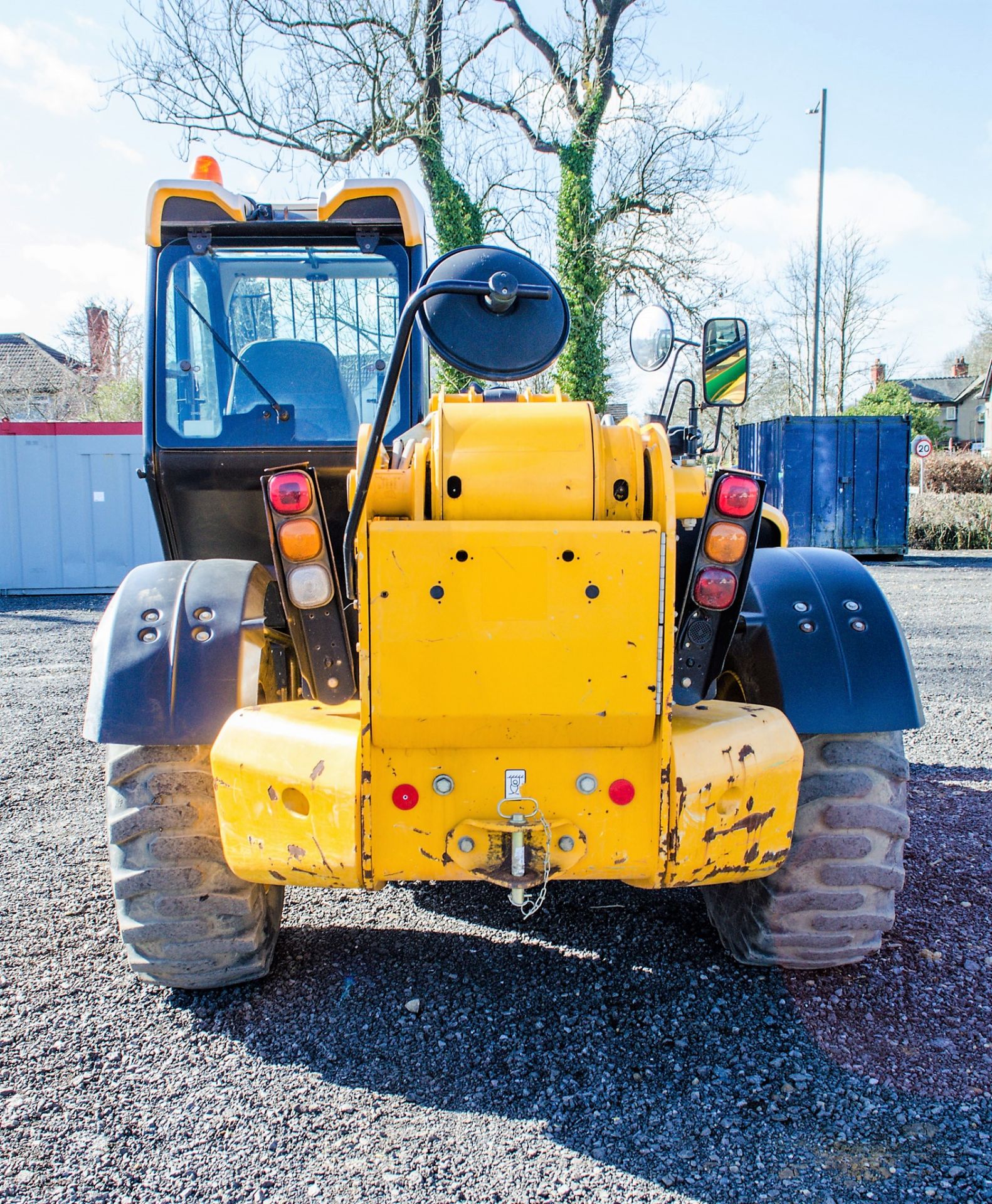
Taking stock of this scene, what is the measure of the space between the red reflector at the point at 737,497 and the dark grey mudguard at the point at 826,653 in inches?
12.9

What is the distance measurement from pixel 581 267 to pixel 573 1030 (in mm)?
18773

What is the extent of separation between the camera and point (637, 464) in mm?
2297

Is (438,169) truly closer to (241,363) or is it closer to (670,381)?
(241,363)

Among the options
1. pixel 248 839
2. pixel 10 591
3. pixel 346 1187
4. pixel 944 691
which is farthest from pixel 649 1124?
pixel 10 591

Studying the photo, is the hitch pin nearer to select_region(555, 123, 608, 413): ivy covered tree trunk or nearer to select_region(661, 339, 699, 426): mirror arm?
select_region(661, 339, 699, 426): mirror arm

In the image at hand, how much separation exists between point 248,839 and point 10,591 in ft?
45.2

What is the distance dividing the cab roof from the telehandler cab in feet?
4.15

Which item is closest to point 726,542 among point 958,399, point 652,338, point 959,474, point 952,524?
point 652,338

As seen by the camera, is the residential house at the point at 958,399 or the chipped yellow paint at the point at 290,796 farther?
the residential house at the point at 958,399

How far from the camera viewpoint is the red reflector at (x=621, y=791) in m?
2.29

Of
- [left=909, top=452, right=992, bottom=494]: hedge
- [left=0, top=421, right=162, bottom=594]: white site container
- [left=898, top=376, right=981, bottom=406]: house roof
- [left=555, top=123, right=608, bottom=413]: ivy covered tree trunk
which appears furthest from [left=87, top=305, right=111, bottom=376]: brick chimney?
[left=898, top=376, right=981, bottom=406]: house roof

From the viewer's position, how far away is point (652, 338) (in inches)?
128

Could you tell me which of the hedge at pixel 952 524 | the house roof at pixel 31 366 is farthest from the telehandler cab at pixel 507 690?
the house roof at pixel 31 366

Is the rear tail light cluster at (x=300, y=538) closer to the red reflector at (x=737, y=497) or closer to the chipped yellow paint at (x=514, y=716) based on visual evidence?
the chipped yellow paint at (x=514, y=716)
